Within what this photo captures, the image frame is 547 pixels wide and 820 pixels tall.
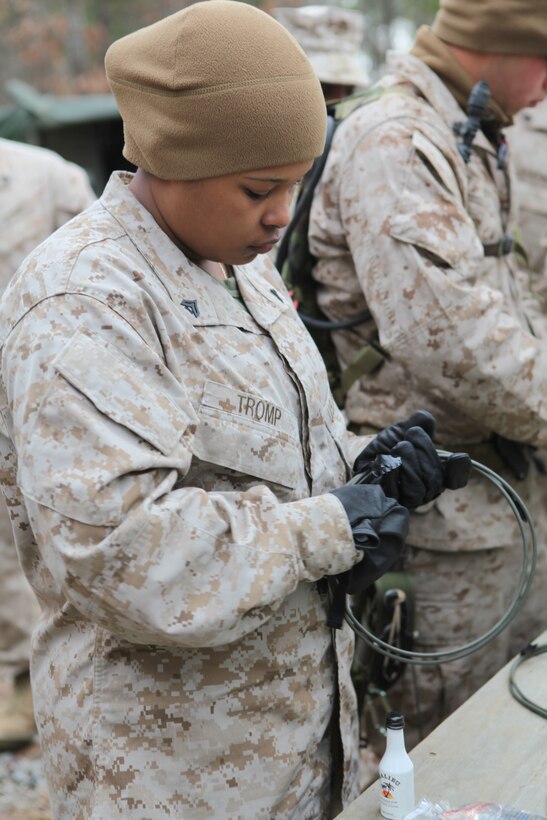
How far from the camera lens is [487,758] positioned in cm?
189

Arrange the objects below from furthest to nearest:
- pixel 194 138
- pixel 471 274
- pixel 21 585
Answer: pixel 21 585 < pixel 471 274 < pixel 194 138

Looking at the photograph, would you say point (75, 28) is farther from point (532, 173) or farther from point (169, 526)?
point (169, 526)

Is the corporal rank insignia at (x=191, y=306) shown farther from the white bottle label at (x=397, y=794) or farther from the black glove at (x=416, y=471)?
the white bottle label at (x=397, y=794)

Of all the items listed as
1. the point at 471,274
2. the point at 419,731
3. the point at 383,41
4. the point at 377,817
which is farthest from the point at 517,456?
the point at 383,41

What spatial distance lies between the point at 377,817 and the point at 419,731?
137 centimetres

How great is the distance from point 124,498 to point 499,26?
196cm

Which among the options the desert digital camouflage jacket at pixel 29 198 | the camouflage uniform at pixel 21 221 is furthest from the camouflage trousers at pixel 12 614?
the desert digital camouflage jacket at pixel 29 198

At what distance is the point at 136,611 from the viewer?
4.81ft

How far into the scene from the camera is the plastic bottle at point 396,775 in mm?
1671

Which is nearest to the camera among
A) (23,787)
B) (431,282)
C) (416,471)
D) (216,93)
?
(216,93)

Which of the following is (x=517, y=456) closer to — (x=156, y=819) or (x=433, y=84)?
(x=433, y=84)

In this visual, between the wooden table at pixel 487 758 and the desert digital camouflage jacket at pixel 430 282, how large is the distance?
0.75 m

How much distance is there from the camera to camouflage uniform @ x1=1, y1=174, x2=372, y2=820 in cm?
145

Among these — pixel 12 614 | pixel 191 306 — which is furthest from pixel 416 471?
pixel 12 614
